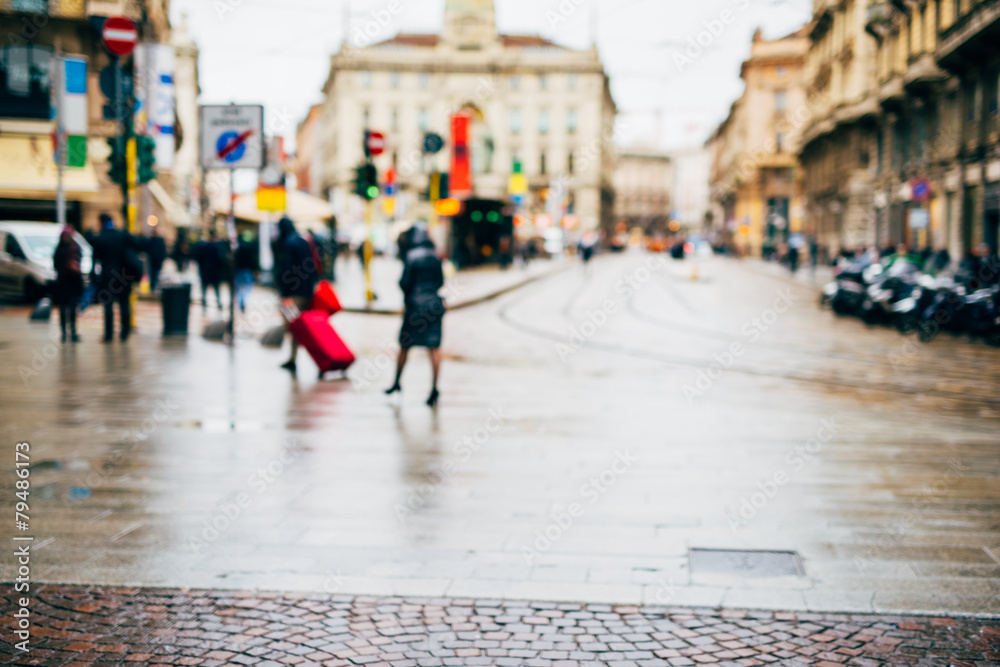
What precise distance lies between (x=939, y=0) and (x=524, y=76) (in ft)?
217

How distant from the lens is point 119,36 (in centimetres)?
1422

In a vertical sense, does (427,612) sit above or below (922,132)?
below

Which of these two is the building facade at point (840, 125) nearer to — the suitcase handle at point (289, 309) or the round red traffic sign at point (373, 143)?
the round red traffic sign at point (373, 143)

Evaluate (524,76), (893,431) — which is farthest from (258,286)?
(524,76)

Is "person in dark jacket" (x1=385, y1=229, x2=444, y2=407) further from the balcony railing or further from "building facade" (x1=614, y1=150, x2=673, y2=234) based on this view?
"building facade" (x1=614, y1=150, x2=673, y2=234)

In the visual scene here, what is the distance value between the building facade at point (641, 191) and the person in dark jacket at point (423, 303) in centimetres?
15651

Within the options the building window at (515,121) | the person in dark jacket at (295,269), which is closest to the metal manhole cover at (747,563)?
the person in dark jacket at (295,269)

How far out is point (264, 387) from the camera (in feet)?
35.3

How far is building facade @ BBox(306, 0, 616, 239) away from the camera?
316 ft

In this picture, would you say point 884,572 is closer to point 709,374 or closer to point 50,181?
point 709,374

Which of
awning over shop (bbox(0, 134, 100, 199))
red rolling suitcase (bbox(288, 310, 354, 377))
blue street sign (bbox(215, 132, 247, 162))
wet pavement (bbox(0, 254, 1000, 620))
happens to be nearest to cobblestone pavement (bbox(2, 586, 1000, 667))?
wet pavement (bbox(0, 254, 1000, 620))

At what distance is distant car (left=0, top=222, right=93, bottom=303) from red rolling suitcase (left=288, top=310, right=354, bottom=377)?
1219cm

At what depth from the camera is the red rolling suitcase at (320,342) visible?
36.6ft

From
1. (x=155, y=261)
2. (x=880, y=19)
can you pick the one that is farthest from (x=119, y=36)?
(x=880, y=19)
